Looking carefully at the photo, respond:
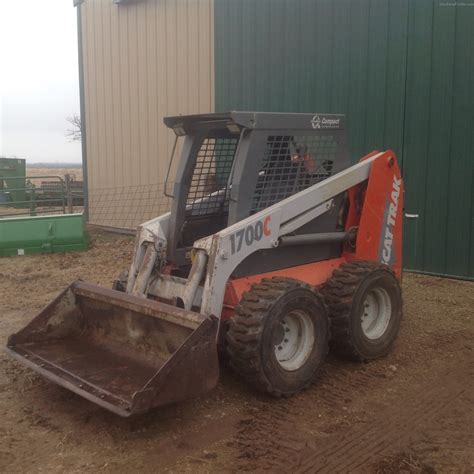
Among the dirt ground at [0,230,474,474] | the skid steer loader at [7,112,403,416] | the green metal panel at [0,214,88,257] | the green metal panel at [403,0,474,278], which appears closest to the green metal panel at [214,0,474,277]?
the green metal panel at [403,0,474,278]

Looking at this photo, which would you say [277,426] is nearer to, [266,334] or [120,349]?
[266,334]

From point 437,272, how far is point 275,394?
15.8 feet

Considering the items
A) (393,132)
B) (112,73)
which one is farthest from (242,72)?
(112,73)

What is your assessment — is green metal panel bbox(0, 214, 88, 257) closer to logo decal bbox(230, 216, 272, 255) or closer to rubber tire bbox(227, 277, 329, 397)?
logo decal bbox(230, 216, 272, 255)

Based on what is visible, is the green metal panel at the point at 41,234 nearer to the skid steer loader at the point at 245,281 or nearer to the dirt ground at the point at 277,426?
the dirt ground at the point at 277,426

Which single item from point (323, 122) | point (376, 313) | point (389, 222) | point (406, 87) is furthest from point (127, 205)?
point (376, 313)

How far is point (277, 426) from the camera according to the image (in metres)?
3.79

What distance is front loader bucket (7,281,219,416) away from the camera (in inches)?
138

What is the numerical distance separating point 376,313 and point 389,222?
881 millimetres

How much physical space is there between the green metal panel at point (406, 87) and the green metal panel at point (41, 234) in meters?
4.34

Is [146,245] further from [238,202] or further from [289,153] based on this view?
[289,153]

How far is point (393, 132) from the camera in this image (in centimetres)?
830

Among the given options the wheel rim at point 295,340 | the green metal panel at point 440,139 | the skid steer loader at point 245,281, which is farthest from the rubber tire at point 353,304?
the green metal panel at point 440,139

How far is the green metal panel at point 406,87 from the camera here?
7.68 meters
